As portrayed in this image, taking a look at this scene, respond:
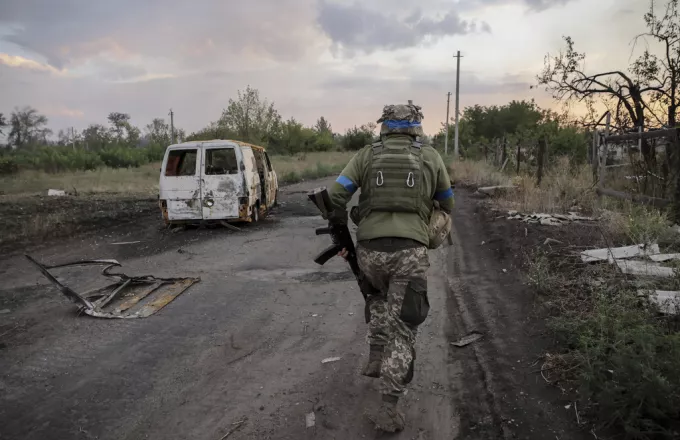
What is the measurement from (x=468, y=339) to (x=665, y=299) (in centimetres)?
153

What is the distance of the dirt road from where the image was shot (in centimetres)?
301

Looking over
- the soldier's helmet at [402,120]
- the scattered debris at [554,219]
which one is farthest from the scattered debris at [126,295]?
the scattered debris at [554,219]

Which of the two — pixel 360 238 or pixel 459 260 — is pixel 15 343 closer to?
pixel 360 238

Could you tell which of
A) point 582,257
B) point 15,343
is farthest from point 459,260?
point 15,343

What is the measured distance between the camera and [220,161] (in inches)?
428

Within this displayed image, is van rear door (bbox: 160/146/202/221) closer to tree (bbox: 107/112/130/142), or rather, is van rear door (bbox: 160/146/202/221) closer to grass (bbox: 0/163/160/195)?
grass (bbox: 0/163/160/195)

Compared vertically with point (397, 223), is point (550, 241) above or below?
below

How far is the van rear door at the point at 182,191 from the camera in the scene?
33.6 ft

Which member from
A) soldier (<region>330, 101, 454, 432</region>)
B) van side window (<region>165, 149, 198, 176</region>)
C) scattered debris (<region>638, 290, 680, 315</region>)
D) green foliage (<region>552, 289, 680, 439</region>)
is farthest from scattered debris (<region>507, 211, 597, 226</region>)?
van side window (<region>165, 149, 198, 176</region>)

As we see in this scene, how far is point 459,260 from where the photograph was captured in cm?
741

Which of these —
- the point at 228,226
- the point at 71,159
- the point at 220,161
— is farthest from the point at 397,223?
→ the point at 71,159

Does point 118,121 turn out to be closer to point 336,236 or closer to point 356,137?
point 356,137

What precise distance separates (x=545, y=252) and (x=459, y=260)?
1501 millimetres

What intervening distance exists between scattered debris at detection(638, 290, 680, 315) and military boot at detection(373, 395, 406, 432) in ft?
7.37
